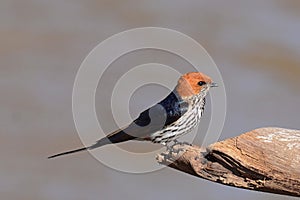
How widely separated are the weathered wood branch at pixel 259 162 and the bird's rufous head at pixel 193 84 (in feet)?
1.67

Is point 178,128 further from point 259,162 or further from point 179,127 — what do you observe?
point 259,162

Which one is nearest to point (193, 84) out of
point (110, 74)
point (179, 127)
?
point (179, 127)

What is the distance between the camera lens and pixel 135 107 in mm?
4785

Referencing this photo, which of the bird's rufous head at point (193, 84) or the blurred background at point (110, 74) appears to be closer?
the bird's rufous head at point (193, 84)

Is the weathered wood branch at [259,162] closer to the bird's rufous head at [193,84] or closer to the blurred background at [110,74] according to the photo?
the bird's rufous head at [193,84]

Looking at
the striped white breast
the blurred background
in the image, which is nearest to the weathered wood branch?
the striped white breast

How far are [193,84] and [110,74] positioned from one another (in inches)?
88.8

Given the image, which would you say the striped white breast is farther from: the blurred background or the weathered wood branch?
the blurred background

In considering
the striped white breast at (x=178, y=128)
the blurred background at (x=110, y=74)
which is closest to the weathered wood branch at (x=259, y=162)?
the striped white breast at (x=178, y=128)

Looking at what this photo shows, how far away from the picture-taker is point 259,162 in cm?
248

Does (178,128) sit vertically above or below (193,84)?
below

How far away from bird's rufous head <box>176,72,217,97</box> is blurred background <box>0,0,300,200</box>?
1.61m

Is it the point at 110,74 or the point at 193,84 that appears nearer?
the point at 193,84

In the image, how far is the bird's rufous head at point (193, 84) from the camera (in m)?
3.00
